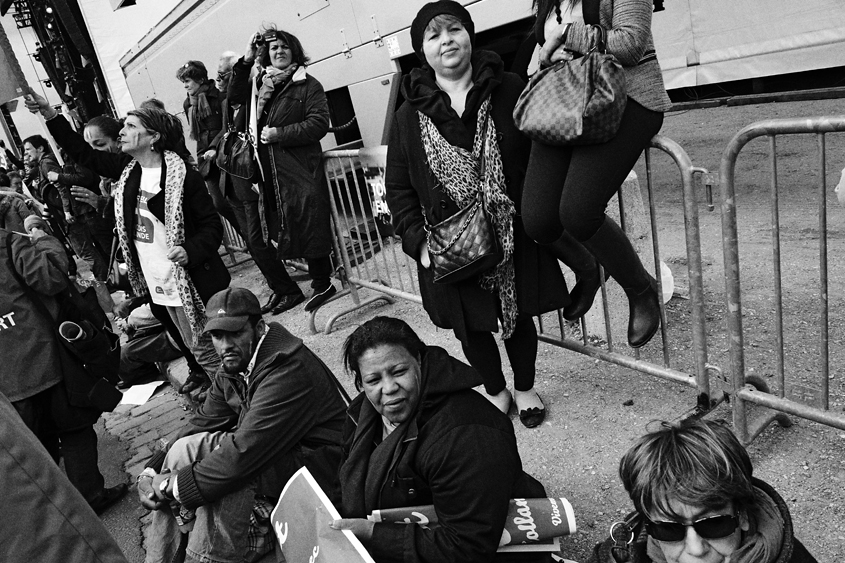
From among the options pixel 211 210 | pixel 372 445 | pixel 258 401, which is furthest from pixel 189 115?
pixel 372 445

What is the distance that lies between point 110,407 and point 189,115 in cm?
406

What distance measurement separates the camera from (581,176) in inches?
98.7

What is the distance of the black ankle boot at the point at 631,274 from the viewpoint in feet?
9.04

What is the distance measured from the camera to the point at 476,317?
3.03m

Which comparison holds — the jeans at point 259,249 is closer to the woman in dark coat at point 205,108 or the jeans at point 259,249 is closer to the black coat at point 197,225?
the woman in dark coat at point 205,108

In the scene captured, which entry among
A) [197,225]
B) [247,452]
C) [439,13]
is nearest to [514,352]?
[247,452]

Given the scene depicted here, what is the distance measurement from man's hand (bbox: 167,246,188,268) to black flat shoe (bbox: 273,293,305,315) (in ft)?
5.70

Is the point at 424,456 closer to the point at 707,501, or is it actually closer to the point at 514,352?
the point at 707,501

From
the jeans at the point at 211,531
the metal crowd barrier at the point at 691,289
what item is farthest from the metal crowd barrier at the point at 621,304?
the jeans at the point at 211,531

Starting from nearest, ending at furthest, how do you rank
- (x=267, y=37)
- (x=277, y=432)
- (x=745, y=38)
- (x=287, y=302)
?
(x=277, y=432) < (x=267, y=37) < (x=287, y=302) < (x=745, y=38)

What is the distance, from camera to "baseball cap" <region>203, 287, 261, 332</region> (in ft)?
9.75

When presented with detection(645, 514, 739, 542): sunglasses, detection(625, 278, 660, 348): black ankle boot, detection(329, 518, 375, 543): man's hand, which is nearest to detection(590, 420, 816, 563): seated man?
detection(645, 514, 739, 542): sunglasses

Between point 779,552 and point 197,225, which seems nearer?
point 779,552

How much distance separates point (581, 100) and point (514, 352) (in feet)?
4.05
